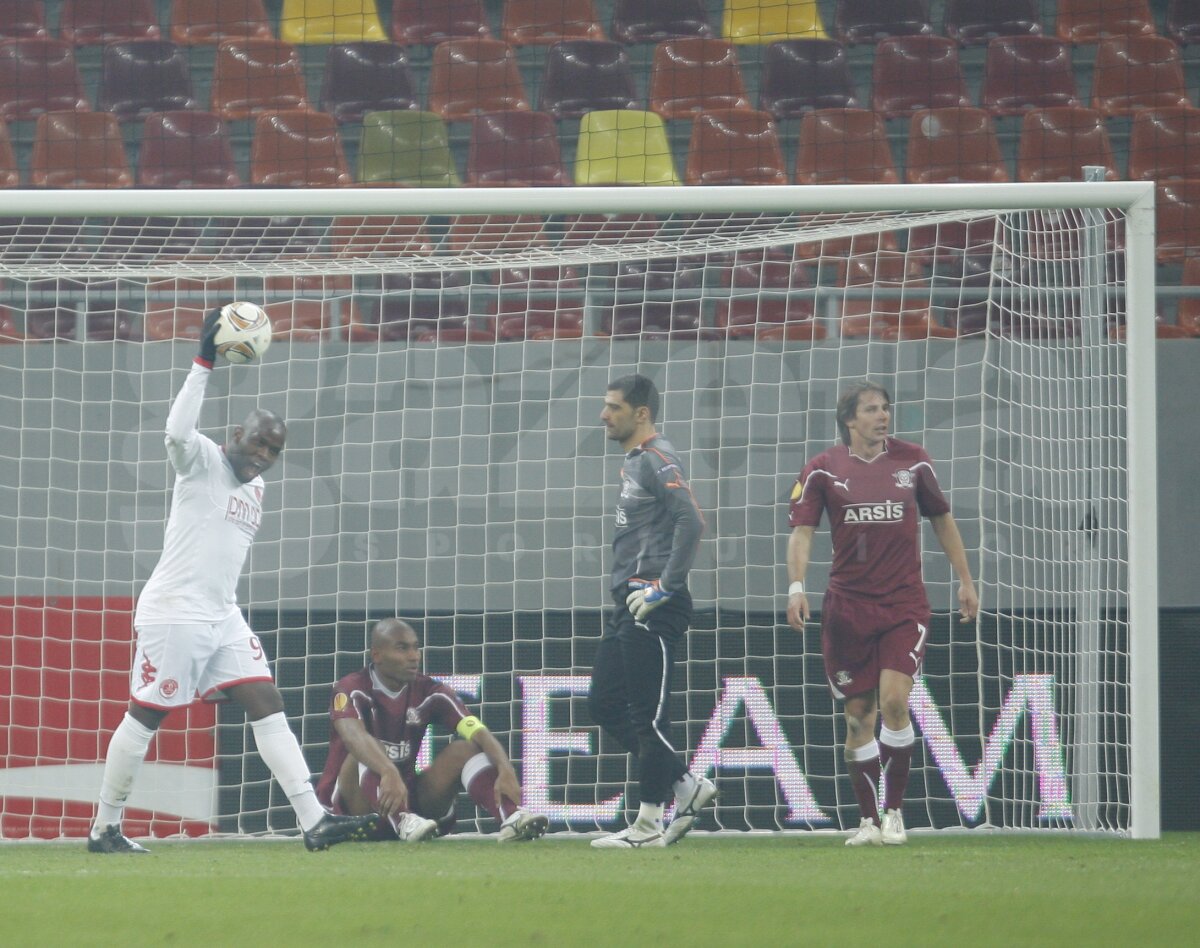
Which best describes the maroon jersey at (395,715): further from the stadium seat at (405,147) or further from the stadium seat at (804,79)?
the stadium seat at (804,79)

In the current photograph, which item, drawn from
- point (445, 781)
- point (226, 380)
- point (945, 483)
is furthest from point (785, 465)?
point (226, 380)

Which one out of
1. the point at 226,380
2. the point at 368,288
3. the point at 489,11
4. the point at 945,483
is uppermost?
the point at 489,11

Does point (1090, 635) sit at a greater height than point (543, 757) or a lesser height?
greater

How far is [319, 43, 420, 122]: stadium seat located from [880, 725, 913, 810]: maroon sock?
6006 millimetres

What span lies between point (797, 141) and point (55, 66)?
4.69 meters

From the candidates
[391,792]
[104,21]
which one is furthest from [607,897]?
[104,21]

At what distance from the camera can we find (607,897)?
391cm

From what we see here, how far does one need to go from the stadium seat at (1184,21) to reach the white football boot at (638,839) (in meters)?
7.52

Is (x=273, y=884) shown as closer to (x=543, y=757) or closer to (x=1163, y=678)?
(x=543, y=757)

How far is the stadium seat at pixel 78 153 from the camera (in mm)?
9297

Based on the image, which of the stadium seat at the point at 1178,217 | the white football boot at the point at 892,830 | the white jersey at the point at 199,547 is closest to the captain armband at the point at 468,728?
the white jersey at the point at 199,547

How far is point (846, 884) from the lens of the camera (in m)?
4.18

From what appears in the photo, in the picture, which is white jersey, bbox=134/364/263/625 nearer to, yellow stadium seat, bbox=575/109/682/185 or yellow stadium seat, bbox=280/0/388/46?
yellow stadium seat, bbox=575/109/682/185

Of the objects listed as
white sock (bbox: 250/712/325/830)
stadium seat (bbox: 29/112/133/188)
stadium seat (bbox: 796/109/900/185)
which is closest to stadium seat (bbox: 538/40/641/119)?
stadium seat (bbox: 796/109/900/185)
